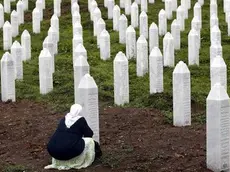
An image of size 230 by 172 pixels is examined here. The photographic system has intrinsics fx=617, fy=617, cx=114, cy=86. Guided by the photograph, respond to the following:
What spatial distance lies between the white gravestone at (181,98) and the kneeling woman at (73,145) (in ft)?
6.00

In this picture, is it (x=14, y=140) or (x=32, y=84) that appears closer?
(x=14, y=140)

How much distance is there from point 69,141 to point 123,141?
47.0 inches

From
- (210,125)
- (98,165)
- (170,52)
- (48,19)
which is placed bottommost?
(98,165)

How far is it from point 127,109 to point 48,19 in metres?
9.38

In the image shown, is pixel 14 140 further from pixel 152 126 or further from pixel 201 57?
pixel 201 57

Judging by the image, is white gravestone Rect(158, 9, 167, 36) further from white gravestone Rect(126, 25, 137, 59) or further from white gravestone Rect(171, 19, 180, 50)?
white gravestone Rect(126, 25, 137, 59)

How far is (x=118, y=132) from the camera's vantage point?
8.45 metres

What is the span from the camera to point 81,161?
281 inches

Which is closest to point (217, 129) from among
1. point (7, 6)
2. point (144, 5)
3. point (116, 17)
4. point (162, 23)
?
point (162, 23)

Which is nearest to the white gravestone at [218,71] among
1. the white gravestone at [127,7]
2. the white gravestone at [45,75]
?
the white gravestone at [45,75]

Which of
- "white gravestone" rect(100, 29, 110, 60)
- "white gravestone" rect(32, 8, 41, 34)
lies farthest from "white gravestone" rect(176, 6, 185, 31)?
"white gravestone" rect(32, 8, 41, 34)

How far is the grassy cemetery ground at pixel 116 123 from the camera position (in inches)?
284

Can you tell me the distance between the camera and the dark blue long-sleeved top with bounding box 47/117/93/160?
699 centimetres

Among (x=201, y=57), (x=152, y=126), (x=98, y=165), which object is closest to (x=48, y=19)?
(x=201, y=57)
